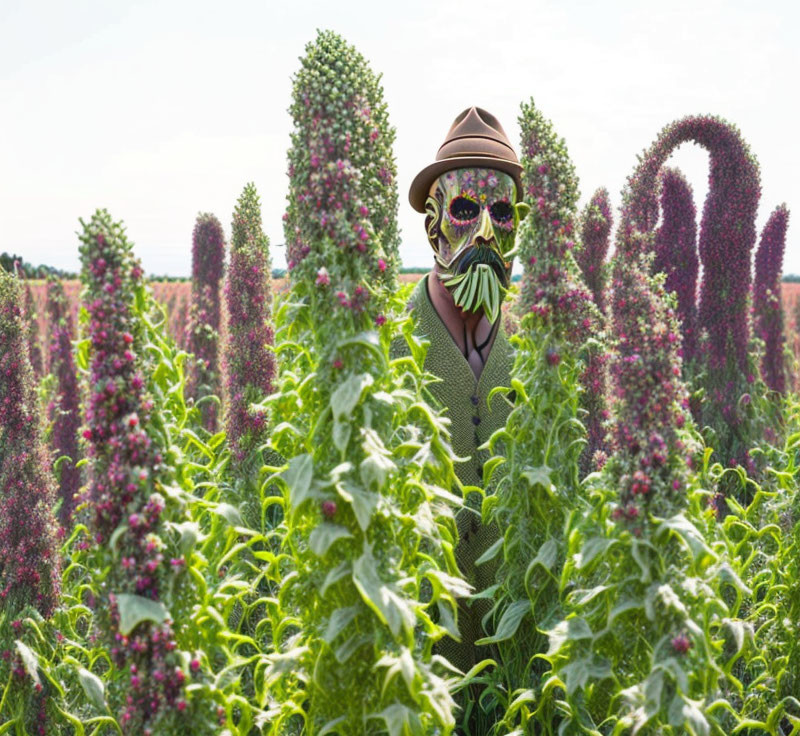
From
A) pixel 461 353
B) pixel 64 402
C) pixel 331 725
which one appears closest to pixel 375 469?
pixel 331 725

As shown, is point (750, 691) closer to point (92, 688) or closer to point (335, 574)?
point (335, 574)

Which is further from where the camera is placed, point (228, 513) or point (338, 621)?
point (228, 513)

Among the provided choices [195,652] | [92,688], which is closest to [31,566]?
[92,688]

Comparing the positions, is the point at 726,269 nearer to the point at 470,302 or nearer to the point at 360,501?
the point at 470,302

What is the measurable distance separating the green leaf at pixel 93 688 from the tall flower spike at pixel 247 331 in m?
1.34

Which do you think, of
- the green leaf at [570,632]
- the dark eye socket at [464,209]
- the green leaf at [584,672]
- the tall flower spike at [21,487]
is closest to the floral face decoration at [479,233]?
the dark eye socket at [464,209]

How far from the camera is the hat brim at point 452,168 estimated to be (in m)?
3.52

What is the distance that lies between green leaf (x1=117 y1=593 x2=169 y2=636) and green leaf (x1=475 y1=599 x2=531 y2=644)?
3.91 ft

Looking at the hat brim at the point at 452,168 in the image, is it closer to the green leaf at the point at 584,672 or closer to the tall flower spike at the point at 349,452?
the tall flower spike at the point at 349,452

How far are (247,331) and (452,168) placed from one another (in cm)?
109

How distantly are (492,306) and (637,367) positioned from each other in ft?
4.13

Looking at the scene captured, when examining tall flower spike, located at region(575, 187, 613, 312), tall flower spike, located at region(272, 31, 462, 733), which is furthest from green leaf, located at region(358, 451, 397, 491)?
tall flower spike, located at region(575, 187, 613, 312)

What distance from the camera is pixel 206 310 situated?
5738mm

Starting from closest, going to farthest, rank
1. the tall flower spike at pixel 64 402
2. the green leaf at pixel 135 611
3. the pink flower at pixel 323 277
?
the green leaf at pixel 135 611, the pink flower at pixel 323 277, the tall flower spike at pixel 64 402
